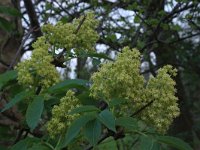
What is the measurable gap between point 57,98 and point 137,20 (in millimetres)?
2506

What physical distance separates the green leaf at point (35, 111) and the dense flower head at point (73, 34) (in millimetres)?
340

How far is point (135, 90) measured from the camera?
4.86ft

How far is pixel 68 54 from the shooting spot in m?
1.86

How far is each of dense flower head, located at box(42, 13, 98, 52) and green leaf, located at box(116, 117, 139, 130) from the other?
0.51 meters

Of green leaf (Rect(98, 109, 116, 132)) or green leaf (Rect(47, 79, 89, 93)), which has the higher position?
green leaf (Rect(47, 79, 89, 93))

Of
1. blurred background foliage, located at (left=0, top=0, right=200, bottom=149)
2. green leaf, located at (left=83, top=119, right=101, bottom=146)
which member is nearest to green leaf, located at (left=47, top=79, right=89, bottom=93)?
green leaf, located at (left=83, top=119, right=101, bottom=146)

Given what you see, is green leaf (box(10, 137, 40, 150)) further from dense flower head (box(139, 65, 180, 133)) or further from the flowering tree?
dense flower head (box(139, 65, 180, 133))

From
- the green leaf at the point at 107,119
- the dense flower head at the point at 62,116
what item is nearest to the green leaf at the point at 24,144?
the dense flower head at the point at 62,116

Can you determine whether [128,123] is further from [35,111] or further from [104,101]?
[35,111]

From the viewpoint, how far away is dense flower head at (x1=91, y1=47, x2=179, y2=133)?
4.85ft

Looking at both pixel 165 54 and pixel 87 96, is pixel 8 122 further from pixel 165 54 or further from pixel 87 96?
pixel 165 54

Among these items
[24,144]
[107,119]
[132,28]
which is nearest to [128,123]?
[107,119]

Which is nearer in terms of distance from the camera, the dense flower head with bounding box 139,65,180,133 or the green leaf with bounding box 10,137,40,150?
the dense flower head with bounding box 139,65,180,133

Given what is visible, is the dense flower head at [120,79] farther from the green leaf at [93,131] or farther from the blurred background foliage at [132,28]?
the blurred background foliage at [132,28]
